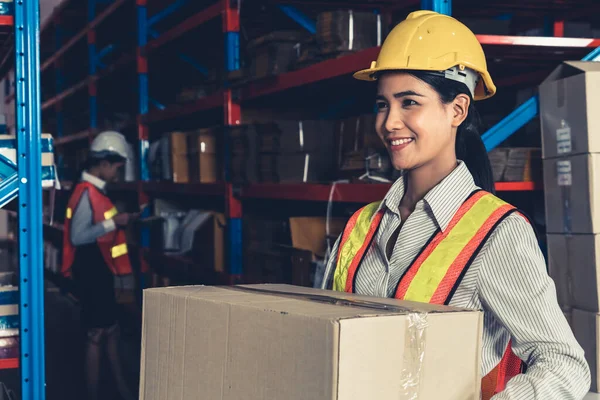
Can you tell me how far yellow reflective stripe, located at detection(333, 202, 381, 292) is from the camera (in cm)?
176

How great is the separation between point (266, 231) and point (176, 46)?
92.8 inches

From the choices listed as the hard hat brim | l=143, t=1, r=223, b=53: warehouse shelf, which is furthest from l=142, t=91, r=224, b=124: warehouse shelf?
the hard hat brim

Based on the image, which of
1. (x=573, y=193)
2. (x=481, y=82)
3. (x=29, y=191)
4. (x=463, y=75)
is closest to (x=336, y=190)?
(x=573, y=193)

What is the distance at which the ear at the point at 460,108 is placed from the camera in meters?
1.70

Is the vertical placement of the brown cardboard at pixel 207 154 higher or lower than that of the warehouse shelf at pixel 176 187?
higher

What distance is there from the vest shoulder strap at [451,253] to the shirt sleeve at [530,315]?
0.11 feet

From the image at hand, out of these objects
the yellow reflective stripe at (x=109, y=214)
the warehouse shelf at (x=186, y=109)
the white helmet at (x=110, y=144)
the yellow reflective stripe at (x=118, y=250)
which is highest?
the warehouse shelf at (x=186, y=109)

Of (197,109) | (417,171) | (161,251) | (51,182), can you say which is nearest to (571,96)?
(417,171)

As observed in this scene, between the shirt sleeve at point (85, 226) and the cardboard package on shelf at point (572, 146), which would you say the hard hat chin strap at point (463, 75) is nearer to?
the cardboard package on shelf at point (572, 146)

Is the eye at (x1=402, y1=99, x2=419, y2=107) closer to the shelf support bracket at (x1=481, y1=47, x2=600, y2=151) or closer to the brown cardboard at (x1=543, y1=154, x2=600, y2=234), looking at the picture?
the brown cardboard at (x1=543, y1=154, x2=600, y2=234)

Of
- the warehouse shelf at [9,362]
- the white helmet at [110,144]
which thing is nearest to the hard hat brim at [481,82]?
the warehouse shelf at [9,362]

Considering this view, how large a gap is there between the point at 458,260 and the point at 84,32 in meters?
7.52

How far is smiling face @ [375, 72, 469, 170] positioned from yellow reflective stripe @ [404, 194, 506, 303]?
200 mm

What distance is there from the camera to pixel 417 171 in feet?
5.79
